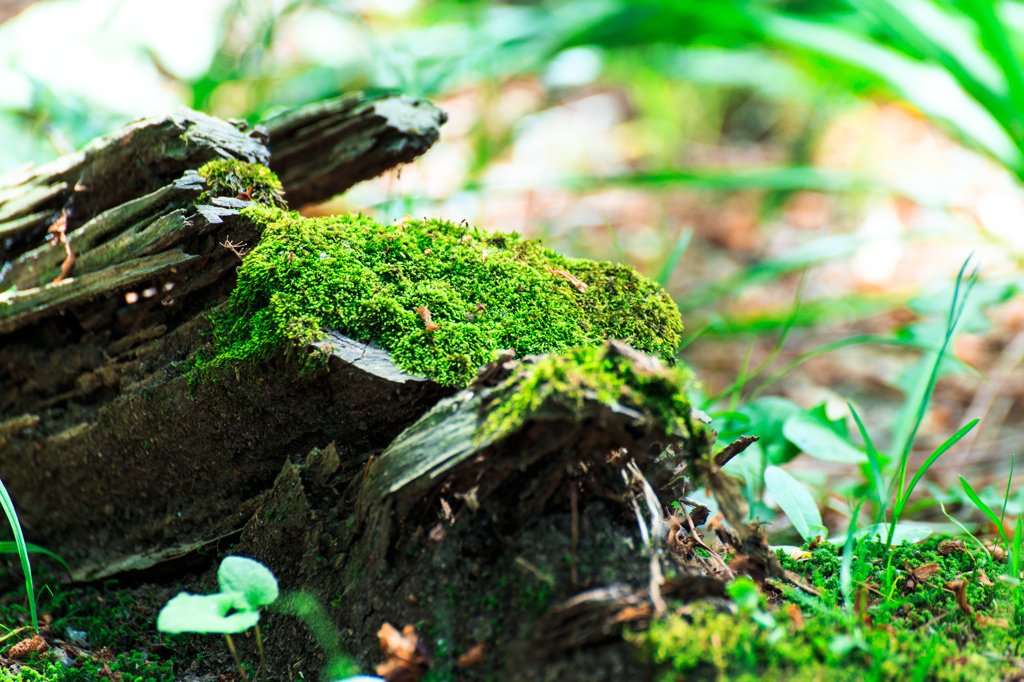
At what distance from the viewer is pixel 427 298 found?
1390 millimetres

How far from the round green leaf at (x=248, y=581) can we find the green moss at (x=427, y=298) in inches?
17.0

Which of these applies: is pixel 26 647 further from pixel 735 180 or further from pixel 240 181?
pixel 735 180

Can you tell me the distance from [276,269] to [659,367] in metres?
0.86

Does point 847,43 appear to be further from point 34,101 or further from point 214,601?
point 34,101

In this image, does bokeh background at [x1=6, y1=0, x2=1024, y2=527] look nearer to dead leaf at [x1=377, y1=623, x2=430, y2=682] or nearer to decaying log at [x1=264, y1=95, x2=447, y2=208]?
decaying log at [x1=264, y1=95, x2=447, y2=208]

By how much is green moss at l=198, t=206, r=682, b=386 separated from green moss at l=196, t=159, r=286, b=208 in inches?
4.5

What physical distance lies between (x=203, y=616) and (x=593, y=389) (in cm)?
71

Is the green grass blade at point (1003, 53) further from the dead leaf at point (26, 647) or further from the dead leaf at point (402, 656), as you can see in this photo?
the dead leaf at point (26, 647)

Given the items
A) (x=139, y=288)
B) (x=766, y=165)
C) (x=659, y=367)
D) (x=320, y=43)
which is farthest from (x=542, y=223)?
(x=659, y=367)

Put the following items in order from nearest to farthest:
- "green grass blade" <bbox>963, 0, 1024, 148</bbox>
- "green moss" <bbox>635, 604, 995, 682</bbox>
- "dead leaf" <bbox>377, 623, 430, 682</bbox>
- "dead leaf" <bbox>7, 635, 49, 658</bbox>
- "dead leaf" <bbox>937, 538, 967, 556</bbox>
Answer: "green moss" <bbox>635, 604, 995, 682</bbox> < "dead leaf" <bbox>377, 623, 430, 682</bbox> < "dead leaf" <bbox>7, 635, 49, 658</bbox> < "dead leaf" <bbox>937, 538, 967, 556</bbox> < "green grass blade" <bbox>963, 0, 1024, 148</bbox>

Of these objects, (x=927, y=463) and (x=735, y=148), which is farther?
(x=735, y=148)

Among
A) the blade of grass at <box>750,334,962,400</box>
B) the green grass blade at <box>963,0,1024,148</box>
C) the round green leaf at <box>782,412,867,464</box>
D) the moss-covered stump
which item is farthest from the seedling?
the green grass blade at <box>963,0,1024,148</box>

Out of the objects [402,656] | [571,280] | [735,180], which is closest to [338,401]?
[402,656]

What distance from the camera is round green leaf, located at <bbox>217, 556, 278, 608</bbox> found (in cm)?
103
